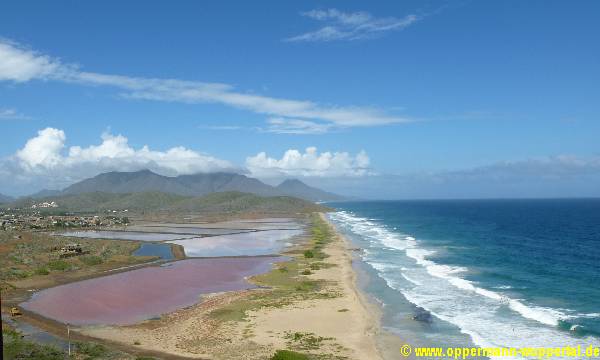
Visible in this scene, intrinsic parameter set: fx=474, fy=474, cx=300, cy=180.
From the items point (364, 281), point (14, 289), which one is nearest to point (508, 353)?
point (364, 281)

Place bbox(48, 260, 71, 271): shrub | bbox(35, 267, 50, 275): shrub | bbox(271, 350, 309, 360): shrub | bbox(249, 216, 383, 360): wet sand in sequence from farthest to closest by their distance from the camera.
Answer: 1. bbox(48, 260, 71, 271): shrub
2. bbox(35, 267, 50, 275): shrub
3. bbox(249, 216, 383, 360): wet sand
4. bbox(271, 350, 309, 360): shrub

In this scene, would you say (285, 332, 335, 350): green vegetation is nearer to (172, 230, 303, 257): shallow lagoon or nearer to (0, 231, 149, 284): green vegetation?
(0, 231, 149, 284): green vegetation

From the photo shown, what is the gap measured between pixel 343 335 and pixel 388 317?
20.2 ft

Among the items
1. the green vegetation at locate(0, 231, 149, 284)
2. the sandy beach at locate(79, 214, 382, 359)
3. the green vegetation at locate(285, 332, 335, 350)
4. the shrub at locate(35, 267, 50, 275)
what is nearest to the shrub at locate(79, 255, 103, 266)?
the green vegetation at locate(0, 231, 149, 284)

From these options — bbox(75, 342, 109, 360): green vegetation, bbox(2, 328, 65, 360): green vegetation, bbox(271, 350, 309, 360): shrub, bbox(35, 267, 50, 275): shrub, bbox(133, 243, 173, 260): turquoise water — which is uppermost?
bbox(271, 350, 309, 360): shrub

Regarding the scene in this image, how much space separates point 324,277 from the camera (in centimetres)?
5644

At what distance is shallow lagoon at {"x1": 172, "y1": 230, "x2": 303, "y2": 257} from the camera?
8300 cm

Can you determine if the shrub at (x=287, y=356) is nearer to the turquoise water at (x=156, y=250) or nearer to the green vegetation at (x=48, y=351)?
the green vegetation at (x=48, y=351)

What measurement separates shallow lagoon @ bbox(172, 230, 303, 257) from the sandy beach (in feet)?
120

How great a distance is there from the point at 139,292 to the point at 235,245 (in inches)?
A: 1783

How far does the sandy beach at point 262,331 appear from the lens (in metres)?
30.3

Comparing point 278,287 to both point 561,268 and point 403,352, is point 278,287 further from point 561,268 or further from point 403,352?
point 561,268

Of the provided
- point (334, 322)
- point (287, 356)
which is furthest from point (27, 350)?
point (334, 322)

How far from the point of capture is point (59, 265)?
209 feet
